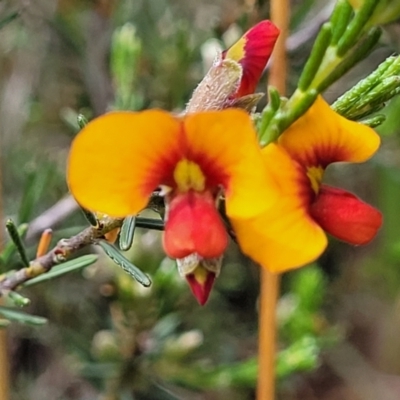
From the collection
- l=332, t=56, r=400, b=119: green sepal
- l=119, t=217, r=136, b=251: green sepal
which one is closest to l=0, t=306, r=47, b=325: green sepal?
l=119, t=217, r=136, b=251: green sepal

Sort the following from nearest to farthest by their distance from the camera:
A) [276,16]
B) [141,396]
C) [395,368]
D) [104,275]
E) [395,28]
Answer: [276,16]
[395,28]
[141,396]
[104,275]
[395,368]

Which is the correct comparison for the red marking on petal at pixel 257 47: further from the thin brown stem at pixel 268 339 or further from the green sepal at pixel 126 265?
the thin brown stem at pixel 268 339

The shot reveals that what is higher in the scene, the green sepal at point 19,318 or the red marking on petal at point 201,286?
the red marking on petal at point 201,286

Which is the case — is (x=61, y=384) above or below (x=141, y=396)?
below

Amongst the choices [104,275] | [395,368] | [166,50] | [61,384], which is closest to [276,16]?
[166,50]

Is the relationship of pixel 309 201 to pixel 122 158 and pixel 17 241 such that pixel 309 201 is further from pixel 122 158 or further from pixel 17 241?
pixel 17 241

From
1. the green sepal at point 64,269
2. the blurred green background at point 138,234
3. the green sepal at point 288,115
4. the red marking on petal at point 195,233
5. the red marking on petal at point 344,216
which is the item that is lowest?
the blurred green background at point 138,234

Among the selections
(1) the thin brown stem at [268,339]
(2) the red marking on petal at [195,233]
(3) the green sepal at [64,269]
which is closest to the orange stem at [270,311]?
(1) the thin brown stem at [268,339]

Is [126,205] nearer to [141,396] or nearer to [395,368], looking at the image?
[141,396]
